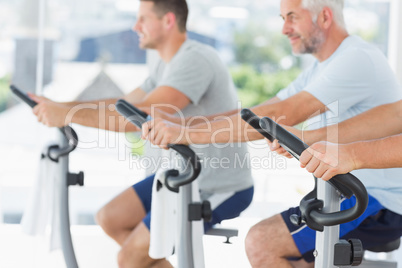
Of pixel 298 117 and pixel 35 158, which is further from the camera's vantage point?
pixel 35 158

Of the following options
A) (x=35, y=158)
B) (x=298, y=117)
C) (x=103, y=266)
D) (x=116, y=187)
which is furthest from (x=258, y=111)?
(x=35, y=158)

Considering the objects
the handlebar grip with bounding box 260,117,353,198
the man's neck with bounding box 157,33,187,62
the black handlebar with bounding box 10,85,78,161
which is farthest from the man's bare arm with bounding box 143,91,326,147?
the man's neck with bounding box 157,33,187,62

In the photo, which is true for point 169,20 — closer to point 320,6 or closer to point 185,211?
point 320,6

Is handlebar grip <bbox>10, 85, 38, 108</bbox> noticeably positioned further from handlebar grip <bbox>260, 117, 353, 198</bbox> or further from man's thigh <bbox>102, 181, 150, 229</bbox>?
handlebar grip <bbox>260, 117, 353, 198</bbox>

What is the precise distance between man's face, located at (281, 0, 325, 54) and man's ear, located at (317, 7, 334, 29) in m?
0.02

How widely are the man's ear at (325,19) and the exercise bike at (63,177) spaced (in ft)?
3.54

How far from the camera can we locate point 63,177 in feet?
7.62

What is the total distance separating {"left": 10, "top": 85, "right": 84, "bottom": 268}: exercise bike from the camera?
2.29 m

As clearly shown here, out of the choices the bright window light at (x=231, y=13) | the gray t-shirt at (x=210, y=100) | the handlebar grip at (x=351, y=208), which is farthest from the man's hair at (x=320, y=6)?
the bright window light at (x=231, y=13)

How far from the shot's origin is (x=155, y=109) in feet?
7.36

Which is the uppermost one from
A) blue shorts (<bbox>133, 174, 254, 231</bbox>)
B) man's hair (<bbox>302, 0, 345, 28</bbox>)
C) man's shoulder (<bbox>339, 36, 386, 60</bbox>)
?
man's hair (<bbox>302, 0, 345, 28</bbox>)

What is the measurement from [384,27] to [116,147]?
6.69ft

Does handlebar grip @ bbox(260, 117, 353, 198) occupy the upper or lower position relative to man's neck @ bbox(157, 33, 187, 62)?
lower

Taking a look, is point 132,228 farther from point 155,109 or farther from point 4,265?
point 4,265
